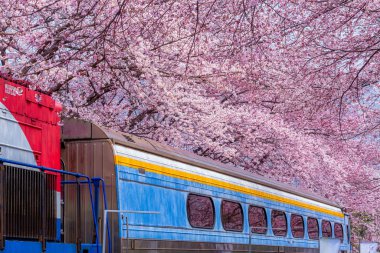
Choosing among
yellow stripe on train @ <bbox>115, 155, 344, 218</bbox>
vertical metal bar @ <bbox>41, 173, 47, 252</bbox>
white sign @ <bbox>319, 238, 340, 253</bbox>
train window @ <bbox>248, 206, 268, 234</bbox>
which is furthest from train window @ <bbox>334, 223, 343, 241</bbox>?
vertical metal bar @ <bbox>41, 173, 47, 252</bbox>

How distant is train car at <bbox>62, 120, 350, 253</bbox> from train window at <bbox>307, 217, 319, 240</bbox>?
1.71m

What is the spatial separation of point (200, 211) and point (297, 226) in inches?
245

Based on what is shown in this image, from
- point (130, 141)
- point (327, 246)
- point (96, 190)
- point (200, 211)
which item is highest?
point (130, 141)

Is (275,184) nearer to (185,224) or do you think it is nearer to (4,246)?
(185,224)

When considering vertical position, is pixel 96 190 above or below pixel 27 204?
above

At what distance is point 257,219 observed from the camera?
15.5m

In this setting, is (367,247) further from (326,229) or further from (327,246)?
(327,246)

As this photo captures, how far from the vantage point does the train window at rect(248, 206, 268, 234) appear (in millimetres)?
15000

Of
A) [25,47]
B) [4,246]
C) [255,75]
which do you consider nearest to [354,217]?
[255,75]

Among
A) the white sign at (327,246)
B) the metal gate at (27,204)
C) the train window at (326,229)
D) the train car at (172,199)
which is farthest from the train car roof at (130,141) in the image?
the train window at (326,229)

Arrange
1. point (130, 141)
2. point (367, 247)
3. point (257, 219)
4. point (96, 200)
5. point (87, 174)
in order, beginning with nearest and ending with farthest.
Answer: point (96, 200) < point (87, 174) < point (130, 141) < point (257, 219) < point (367, 247)

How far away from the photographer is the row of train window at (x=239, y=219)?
12.5 metres

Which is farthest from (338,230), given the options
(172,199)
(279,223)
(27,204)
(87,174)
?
(27,204)

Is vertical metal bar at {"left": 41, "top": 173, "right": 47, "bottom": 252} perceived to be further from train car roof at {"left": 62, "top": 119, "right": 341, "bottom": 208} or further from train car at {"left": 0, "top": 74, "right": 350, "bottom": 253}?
train car roof at {"left": 62, "top": 119, "right": 341, "bottom": 208}
